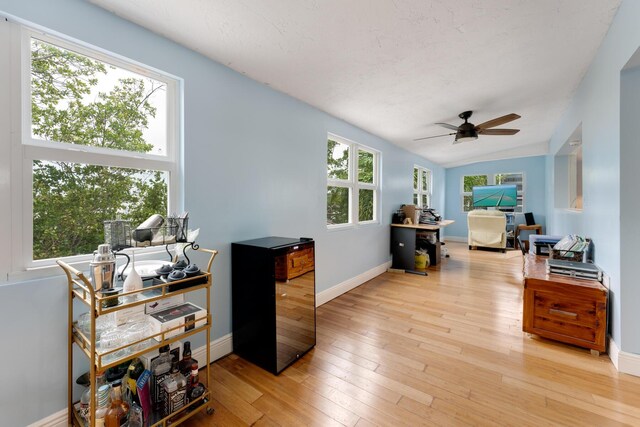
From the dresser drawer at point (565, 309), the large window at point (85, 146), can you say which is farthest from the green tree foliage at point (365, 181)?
the large window at point (85, 146)

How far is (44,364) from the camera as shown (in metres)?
1.32

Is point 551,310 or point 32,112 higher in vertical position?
point 32,112

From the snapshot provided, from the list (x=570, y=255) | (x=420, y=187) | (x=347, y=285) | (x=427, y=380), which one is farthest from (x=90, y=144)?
(x=420, y=187)

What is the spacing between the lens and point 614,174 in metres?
1.91

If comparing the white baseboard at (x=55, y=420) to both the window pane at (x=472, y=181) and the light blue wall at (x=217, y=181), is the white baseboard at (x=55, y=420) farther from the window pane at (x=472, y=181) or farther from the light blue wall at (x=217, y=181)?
the window pane at (x=472, y=181)

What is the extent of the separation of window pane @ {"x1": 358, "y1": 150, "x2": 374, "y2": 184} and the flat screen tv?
5.01 meters

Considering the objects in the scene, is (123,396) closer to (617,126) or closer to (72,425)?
(72,425)

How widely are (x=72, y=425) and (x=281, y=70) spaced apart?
2603mm

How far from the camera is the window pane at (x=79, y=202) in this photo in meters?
1.36

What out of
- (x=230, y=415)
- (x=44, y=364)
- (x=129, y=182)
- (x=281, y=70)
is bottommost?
(x=230, y=415)

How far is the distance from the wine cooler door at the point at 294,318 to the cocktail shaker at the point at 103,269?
94 centimetres

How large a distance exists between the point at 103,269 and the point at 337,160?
9.37ft

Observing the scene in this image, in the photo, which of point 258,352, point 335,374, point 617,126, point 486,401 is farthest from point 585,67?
point 258,352

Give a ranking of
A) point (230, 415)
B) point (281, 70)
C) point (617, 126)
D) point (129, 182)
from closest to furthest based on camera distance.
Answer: point (230, 415) → point (129, 182) → point (617, 126) → point (281, 70)
